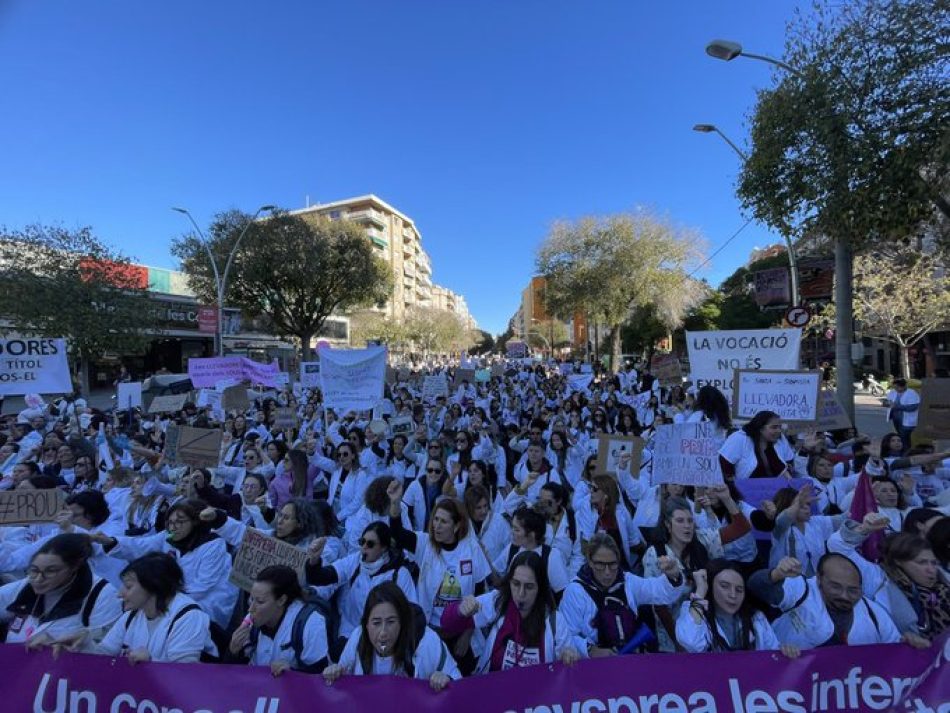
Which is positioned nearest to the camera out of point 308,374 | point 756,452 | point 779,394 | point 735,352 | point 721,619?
point 721,619

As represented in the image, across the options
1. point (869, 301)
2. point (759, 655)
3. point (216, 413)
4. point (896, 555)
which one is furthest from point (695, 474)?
point (869, 301)

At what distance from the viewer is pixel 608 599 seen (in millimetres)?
2785

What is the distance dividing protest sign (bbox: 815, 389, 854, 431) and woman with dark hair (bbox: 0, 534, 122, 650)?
737 centimetres

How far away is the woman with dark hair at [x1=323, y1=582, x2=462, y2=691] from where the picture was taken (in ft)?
8.01

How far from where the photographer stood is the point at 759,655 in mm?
2369

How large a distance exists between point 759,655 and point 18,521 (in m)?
4.72

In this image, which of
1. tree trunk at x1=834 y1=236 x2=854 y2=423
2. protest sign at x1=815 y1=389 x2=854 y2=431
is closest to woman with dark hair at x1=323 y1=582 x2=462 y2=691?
protest sign at x1=815 y1=389 x2=854 y2=431

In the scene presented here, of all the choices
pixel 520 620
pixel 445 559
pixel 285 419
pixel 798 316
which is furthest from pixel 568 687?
pixel 798 316

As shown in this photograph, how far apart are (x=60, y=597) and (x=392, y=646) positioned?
1.87 meters

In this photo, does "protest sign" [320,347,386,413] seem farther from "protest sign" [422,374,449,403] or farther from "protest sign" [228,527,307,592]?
"protest sign" [228,527,307,592]

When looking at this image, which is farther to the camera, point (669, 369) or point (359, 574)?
point (669, 369)

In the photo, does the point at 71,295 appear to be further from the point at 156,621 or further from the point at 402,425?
the point at 156,621

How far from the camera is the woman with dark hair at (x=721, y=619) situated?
96.8 inches

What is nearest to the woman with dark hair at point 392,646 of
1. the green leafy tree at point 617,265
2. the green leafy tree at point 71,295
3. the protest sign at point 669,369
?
the protest sign at point 669,369
